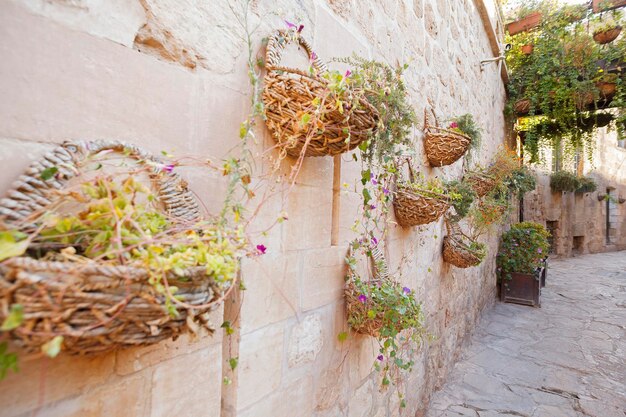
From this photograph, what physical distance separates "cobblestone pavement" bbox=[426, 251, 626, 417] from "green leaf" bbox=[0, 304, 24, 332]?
308cm

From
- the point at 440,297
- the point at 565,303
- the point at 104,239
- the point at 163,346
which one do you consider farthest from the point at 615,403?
the point at 104,239

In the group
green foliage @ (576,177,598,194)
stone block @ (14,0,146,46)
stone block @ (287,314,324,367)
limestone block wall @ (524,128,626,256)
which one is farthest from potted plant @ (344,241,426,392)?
green foliage @ (576,177,598,194)

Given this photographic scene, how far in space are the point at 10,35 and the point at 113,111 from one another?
0.20 metres

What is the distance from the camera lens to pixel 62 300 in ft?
1.46

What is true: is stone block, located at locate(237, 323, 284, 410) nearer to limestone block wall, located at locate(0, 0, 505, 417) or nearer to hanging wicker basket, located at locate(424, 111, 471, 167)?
limestone block wall, located at locate(0, 0, 505, 417)

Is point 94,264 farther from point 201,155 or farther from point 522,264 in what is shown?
point 522,264

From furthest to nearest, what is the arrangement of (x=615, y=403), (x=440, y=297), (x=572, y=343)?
(x=572, y=343), (x=440, y=297), (x=615, y=403)

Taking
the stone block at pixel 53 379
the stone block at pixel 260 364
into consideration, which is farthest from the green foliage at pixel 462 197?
the stone block at pixel 53 379

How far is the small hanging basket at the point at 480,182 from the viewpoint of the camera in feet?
11.9

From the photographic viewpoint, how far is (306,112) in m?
0.95

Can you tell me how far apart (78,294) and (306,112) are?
70cm

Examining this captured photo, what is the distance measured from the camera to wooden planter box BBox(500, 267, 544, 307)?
18.2 ft

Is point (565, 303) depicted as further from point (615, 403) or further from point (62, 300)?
point (62, 300)

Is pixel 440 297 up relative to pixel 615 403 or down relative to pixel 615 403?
up
